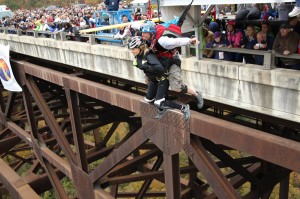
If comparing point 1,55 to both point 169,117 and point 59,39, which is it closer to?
point 59,39

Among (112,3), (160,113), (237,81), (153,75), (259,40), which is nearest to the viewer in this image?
(153,75)

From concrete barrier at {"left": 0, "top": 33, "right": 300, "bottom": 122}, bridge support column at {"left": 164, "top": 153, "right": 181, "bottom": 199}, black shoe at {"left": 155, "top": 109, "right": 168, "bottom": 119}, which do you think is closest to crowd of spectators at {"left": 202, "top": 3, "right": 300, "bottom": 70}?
concrete barrier at {"left": 0, "top": 33, "right": 300, "bottom": 122}

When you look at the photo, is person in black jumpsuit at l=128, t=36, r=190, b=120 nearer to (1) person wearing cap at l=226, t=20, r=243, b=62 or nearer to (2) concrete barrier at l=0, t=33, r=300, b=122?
(2) concrete barrier at l=0, t=33, r=300, b=122

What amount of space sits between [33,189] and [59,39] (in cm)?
479

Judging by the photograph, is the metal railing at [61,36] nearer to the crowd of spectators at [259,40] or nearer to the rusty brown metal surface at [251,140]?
the crowd of spectators at [259,40]

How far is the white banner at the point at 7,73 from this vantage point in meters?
10.7

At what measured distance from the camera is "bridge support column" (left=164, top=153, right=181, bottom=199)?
5508 mm

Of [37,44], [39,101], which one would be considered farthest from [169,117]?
[37,44]

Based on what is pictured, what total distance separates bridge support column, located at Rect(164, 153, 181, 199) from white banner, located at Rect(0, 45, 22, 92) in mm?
6661

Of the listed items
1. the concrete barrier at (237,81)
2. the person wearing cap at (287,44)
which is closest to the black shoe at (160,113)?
the concrete barrier at (237,81)

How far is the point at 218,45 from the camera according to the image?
6.14 meters

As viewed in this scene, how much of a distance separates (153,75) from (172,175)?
1636mm

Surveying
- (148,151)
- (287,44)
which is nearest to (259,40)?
(287,44)

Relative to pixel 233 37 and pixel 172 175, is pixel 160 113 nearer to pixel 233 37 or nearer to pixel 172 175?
pixel 172 175
